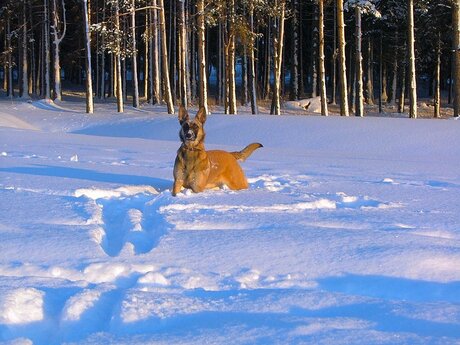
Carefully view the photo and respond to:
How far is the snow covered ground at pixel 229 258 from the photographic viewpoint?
10.1 ft

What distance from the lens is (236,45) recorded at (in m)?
32.3

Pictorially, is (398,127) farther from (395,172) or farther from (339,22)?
(395,172)

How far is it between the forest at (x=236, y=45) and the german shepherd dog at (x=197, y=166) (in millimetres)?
16276

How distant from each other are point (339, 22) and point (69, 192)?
18.0 meters

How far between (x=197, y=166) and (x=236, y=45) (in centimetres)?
2552

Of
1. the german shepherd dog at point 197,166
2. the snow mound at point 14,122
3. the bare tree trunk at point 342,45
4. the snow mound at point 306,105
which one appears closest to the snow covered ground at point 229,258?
the german shepherd dog at point 197,166

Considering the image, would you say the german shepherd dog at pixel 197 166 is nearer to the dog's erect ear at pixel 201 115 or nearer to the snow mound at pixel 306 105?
the dog's erect ear at pixel 201 115

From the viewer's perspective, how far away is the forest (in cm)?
2589

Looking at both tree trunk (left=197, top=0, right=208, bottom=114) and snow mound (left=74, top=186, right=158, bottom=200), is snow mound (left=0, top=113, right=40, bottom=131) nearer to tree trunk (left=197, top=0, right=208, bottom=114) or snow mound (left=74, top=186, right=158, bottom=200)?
tree trunk (left=197, top=0, right=208, bottom=114)

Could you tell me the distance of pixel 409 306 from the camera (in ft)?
11.0

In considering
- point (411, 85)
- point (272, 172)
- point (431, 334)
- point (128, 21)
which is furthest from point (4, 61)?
point (431, 334)

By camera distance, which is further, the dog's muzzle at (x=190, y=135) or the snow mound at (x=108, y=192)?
the dog's muzzle at (x=190, y=135)

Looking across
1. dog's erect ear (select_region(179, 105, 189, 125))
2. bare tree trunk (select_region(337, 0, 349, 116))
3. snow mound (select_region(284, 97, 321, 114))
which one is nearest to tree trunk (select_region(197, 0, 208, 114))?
bare tree trunk (select_region(337, 0, 349, 116))

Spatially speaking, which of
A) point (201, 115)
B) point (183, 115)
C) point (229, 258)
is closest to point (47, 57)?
point (183, 115)
